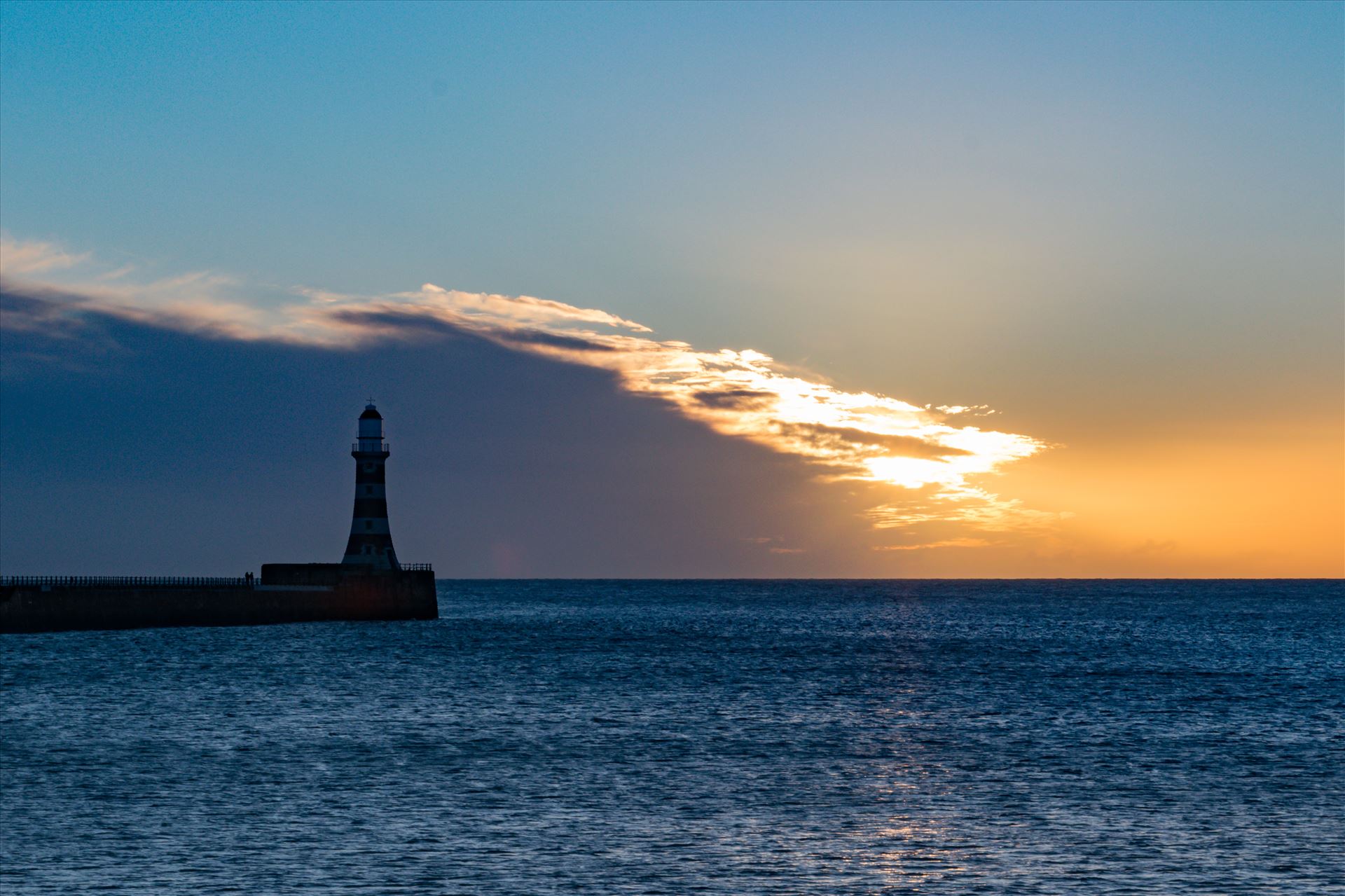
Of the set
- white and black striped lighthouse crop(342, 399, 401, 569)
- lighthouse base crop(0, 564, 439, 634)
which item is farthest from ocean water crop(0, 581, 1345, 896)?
white and black striped lighthouse crop(342, 399, 401, 569)

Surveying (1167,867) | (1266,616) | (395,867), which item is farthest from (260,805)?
(1266,616)

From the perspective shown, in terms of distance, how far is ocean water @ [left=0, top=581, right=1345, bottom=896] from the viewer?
21.5 m

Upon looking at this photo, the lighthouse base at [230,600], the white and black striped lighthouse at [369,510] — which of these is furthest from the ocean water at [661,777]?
the white and black striped lighthouse at [369,510]

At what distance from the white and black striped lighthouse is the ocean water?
2322cm

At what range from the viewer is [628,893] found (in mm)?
20031

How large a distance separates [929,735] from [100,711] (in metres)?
27.1

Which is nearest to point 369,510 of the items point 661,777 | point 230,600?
point 230,600

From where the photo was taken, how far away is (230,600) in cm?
8894

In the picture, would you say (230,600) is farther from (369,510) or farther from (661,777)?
(661,777)

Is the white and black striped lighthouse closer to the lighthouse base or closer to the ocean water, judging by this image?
the lighthouse base

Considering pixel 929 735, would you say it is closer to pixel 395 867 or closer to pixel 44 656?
pixel 395 867

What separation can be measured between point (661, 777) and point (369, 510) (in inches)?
2531

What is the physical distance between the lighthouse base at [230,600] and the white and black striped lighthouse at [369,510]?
1.12 meters

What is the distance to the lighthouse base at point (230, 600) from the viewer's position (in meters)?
77.6
